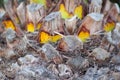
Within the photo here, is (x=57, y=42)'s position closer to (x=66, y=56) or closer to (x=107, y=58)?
(x=66, y=56)

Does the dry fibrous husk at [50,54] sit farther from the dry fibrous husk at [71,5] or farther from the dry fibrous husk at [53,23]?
the dry fibrous husk at [71,5]

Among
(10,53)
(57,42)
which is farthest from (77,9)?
(10,53)

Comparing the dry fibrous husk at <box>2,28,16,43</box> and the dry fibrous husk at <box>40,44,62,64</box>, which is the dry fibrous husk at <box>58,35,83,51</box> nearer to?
the dry fibrous husk at <box>40,44,62,64</box>

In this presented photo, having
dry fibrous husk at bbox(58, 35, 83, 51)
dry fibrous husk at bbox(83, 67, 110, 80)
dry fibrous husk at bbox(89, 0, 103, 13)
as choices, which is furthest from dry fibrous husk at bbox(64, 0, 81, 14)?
dry fibrous husk at bbox(83, 67, 110, 80)

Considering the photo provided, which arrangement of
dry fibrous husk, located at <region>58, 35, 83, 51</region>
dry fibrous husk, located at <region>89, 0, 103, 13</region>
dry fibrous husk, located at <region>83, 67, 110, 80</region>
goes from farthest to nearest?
dry fibrous husk, located at <region>89, 0, 103, 13</region>, dry fibrous husk, located at <region>58, 35, 83, 51</region>, dry fibrous husk, located at <region>83, 67, 110, 80</region>

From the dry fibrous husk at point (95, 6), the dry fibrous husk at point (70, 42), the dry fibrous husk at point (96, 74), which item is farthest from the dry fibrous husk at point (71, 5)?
the dry fibrous husk at point (96, 74)

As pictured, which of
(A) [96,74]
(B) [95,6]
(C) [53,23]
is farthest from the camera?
(B) [95,6]

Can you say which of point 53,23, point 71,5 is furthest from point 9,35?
point 71,5

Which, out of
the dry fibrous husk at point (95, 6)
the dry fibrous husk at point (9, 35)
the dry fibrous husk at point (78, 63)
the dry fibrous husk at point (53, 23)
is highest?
the dry fibrous husk at point (95, 6)

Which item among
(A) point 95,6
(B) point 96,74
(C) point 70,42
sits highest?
(A) point 95,6

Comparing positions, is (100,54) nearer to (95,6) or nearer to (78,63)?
(78,63)
